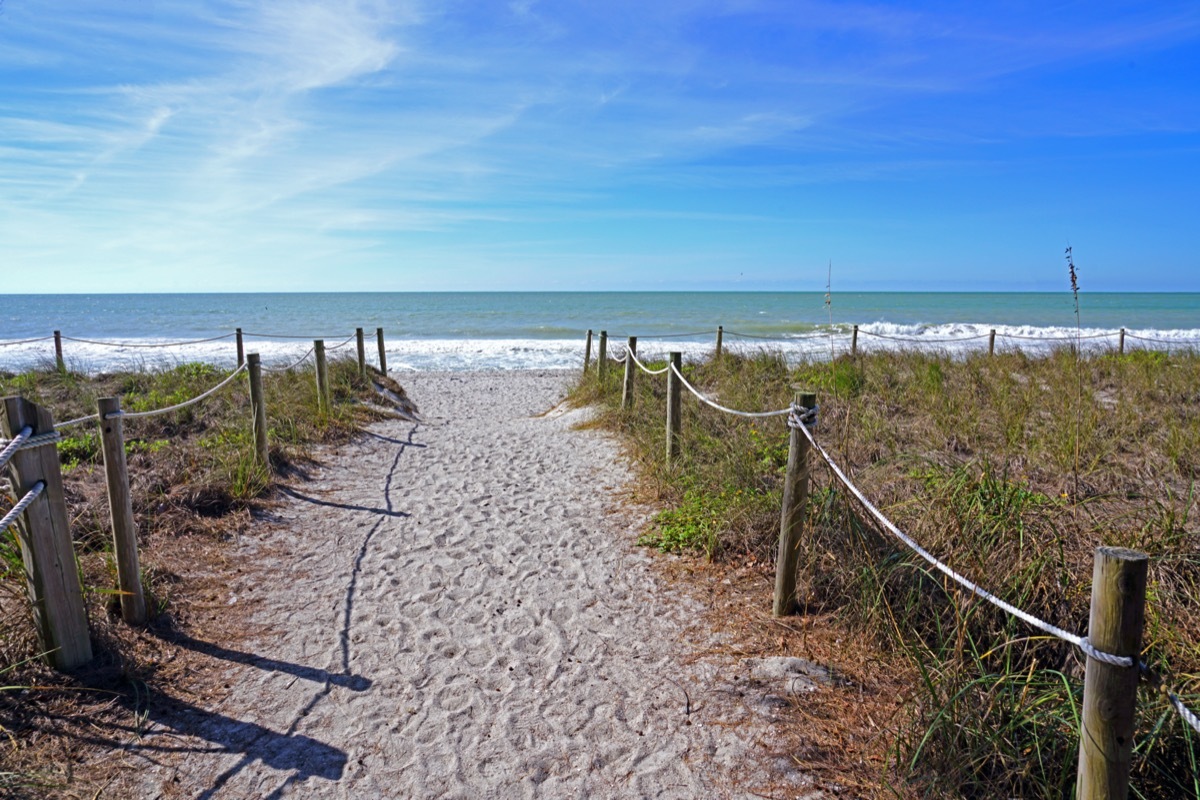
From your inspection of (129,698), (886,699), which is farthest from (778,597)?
(129,698)

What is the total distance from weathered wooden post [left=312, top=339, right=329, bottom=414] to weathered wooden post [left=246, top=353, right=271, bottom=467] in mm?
2254

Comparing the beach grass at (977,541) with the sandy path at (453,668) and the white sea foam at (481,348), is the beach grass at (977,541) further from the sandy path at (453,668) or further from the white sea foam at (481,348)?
the white sea foam at (481,348)

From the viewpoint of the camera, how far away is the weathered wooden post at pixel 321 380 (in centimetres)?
903

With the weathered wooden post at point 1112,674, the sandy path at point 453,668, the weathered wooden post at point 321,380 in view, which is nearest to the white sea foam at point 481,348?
the weathered wooden post at point 321,380

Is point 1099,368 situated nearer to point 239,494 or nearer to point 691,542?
point 691,542

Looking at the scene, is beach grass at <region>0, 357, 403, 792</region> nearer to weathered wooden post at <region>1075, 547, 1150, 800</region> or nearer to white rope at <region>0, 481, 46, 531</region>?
white rope at <region>0, 481, 46, 531</region>

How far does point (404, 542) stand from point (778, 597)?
284 cm

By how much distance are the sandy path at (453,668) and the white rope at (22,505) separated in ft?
3.38

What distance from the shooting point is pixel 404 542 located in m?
5.33

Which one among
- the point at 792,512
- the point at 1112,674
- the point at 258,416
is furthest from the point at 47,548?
the point at 1112,674

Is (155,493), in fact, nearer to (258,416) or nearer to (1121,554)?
(258,416)

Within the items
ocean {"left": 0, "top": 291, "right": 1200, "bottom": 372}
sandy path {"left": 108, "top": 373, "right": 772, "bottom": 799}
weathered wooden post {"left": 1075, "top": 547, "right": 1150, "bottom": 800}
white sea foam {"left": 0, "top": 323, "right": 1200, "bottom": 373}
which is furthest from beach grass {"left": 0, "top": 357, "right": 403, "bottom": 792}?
white sea foam {"left": 0, "top": 323, "right": 1200, "bottom": 373}

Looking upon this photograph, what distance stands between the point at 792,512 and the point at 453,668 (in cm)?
194

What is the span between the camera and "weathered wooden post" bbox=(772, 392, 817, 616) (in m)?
3.69
